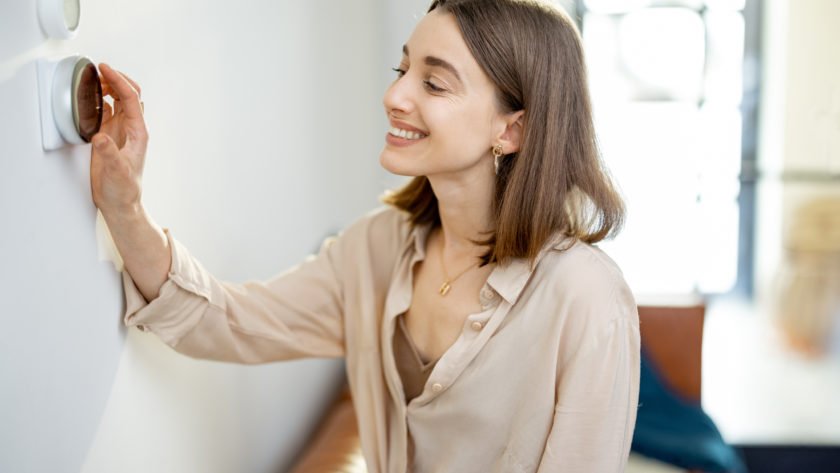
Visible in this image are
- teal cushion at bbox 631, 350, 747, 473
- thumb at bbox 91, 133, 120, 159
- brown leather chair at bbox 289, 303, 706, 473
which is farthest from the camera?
brown leather chair at bbox 289, 303, 706, 473

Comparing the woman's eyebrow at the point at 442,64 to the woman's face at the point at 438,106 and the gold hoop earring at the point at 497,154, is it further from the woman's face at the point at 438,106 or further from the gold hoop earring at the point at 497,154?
the gold hoop earring at the point at 497,154

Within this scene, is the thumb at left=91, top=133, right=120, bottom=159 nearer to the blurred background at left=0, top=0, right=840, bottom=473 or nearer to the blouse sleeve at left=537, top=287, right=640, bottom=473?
the blurred background at left=0, top=0, right=840, bottom=473

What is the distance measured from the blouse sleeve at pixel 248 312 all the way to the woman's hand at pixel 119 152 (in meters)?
0.14

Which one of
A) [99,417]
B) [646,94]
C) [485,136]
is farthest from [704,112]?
[99,417]

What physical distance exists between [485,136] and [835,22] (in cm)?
262

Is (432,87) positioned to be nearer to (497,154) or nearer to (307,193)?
(497,154)

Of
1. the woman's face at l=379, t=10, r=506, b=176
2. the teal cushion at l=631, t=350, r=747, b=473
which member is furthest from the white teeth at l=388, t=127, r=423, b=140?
the teal cushion at l=631, t=350, r=747, b=473

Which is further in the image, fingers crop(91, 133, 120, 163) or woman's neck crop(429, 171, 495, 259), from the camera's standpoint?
woman's neck crop(429, 171, 495, 259)

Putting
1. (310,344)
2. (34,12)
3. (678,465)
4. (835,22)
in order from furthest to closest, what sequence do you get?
(835,22) → (678,465) → (310,344) → (34,12)

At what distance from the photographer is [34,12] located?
983 millimetres

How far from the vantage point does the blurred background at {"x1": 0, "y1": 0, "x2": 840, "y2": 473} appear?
102 cm

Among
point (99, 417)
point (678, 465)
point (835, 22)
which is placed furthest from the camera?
point (835, 22)

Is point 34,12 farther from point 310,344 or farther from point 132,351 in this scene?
point 310,344

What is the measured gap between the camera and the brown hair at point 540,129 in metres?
1.42
